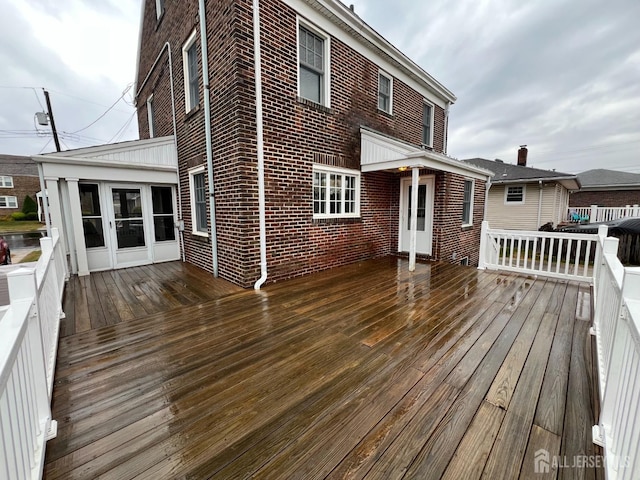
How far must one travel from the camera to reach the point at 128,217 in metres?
6.18

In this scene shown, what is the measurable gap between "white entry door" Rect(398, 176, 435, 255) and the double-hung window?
17.1 feet

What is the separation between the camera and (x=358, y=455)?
4.97ft

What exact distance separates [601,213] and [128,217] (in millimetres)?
22568

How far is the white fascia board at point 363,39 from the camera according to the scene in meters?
5.21

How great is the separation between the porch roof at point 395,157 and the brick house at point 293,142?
0.09ft

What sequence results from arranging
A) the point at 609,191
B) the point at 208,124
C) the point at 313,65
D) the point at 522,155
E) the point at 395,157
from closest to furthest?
the point at 208,124 < the point at 313,65 < the point at 395,157 < the point at 522,155 < the point at 609,191

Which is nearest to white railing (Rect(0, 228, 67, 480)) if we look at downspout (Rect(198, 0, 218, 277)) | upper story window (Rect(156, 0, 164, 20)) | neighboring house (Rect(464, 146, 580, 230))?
downspout (Rect(198, 0, 218, 277))

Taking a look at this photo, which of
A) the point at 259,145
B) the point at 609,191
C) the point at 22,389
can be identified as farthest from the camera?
the point at 609,191

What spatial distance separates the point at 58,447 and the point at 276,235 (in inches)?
146

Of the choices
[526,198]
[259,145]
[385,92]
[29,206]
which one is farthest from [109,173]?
[29,206]

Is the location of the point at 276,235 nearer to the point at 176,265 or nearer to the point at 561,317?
the point at 176,265

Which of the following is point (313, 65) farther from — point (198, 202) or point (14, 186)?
point (14, 186)

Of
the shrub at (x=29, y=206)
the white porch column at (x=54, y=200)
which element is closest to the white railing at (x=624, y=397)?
the white porch column at (x=54, y=200)

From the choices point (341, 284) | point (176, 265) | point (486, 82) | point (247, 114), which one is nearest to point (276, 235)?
point (341, 284)
